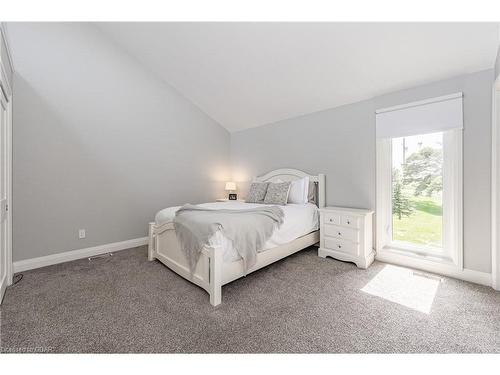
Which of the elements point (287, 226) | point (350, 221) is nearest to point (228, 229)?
point (287, 226)

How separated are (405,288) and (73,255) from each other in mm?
3840

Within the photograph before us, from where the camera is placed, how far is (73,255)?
2.82 m

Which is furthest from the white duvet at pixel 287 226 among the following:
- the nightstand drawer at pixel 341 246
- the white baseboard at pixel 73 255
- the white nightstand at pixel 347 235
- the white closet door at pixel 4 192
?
the white closet door at pixel 4 192

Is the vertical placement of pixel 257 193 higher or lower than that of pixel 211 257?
higher

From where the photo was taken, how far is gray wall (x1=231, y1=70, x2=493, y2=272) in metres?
2.15

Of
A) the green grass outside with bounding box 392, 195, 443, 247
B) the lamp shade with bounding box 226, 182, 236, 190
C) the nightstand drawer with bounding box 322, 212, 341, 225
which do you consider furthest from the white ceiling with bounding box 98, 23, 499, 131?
the nightstand drawer with bounding box 322, 212, 341, 225

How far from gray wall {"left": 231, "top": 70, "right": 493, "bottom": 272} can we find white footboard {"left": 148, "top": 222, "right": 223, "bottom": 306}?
216 centimetres

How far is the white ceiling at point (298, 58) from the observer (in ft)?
6.61

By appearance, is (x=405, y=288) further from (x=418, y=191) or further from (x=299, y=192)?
(x=299, y=192)

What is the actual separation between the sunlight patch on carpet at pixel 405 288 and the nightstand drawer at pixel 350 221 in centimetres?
57

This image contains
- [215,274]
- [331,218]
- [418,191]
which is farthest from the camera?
[331,218]

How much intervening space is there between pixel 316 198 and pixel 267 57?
208 cm
